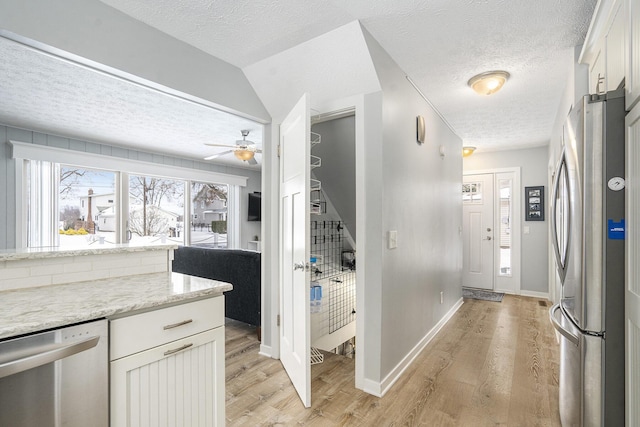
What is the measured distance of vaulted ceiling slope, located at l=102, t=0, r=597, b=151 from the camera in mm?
1705

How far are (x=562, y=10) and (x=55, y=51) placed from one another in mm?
2677

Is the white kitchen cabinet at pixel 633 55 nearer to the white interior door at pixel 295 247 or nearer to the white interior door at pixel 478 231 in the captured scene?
the white interior door at pixel 295 247

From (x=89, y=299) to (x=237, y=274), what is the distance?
7.17 ft

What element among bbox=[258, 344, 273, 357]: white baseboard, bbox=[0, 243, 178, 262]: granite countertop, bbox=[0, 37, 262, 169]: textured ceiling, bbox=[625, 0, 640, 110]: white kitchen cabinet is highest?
bbox=[0, 37, 262, 169]: textured ceiling

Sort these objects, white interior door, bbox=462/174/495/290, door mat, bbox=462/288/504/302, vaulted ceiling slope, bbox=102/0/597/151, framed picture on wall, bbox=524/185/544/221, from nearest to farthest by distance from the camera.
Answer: vaulted ceiling slope, bbox=102/0/597/151, door mat, bbox=462/288/504/302, framed picture on wall, bbox=524/185/544/221, white interior door, bbox=462/174/495/290

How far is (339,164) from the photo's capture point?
11.3 ft

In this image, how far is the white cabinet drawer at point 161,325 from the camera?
113 centimetres

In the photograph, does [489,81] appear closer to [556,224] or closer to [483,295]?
[556,224]

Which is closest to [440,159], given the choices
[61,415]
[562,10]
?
[562,10]

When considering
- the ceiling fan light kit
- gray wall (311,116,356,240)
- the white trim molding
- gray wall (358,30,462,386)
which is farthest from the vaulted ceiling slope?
the white trim molding

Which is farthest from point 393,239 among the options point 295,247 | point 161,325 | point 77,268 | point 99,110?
point 99,110

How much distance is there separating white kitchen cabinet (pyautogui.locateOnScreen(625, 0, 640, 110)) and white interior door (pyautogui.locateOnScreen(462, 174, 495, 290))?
4.35 metres

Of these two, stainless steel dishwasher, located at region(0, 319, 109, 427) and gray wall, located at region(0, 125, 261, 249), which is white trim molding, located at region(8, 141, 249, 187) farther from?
stainless steel dishwasher, located at region(0, 319, 109, 427)

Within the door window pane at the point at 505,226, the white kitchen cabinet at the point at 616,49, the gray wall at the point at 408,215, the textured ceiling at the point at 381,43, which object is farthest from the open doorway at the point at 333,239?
the door window pane at the point at 505,226
